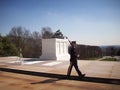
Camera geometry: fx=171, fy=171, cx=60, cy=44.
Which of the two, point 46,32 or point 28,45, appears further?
point 46,32

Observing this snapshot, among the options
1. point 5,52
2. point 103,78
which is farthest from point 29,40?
point 103,78

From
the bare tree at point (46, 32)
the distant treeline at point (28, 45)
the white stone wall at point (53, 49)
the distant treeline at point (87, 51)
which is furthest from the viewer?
the bare tree at point (46, 32)

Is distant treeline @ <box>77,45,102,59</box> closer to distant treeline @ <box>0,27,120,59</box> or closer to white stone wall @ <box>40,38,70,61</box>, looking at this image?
distant treeline @ <box>0,27,120,59</box>

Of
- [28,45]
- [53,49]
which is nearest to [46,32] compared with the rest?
[28,45]

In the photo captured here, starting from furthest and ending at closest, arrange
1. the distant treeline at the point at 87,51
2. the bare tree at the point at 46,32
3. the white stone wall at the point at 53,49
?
the bare tree at the point at 46,32, the distant treeline at the point at 87,51, the white stone wall at the point at 53,49

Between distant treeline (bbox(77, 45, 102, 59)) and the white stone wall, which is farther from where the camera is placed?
distant treeline (bbox(77, 45, 102, 59))

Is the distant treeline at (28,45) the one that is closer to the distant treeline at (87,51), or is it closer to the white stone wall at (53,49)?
the distant treeline at (87,51)

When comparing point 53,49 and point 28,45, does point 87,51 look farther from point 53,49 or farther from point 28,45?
point 53,49

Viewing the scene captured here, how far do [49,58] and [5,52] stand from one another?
10.7m

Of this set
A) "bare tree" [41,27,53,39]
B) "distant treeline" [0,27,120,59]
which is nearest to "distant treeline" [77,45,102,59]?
"distant treeline" [0,27,120,59]

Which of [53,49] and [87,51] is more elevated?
[53,49]

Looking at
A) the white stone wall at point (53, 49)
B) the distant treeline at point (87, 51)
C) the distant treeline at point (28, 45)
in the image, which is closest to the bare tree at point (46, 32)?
the distant treeline at point (28, 45)

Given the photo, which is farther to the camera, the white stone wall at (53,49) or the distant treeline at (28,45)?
the distant treeline at (28,45)

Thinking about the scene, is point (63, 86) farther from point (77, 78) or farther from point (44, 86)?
point (77, 78)
